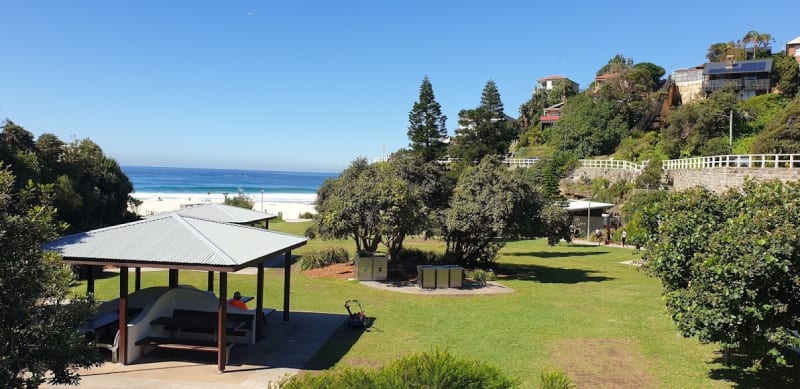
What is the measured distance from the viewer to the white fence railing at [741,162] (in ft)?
84.7

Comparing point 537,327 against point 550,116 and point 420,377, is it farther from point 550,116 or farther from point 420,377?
point 550,116

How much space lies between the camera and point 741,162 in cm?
2847

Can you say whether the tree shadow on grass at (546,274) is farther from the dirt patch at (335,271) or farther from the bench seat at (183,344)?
the bench seat at (183,344)

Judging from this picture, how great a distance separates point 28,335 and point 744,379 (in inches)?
416

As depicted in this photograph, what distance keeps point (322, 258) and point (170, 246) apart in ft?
42.0

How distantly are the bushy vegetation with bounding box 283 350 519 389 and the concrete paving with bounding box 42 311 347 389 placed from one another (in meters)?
2.89

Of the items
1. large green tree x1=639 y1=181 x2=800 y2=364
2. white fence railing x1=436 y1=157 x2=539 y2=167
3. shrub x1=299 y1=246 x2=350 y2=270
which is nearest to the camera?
large green tree x1=639 y1=181 x2=800 y2=364

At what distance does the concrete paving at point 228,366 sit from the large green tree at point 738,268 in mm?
6285

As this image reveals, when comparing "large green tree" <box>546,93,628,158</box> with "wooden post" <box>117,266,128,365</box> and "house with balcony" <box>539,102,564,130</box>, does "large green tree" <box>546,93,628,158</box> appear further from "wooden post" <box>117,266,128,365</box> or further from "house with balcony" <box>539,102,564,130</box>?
"wooden post" <box>117,266,128,365</box>

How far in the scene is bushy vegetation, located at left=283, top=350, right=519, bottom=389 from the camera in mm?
5270

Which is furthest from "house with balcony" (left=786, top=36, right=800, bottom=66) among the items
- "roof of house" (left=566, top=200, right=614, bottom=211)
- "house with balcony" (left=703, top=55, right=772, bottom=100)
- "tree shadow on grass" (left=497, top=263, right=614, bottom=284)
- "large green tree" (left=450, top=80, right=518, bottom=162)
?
"tree shadow on grass" (left=497, top=263, right=614, bottom=284)

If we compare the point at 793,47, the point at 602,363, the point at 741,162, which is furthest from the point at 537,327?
the point at 793,47

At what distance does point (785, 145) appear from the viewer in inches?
1433

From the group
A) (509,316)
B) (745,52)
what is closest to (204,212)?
(509,316)
